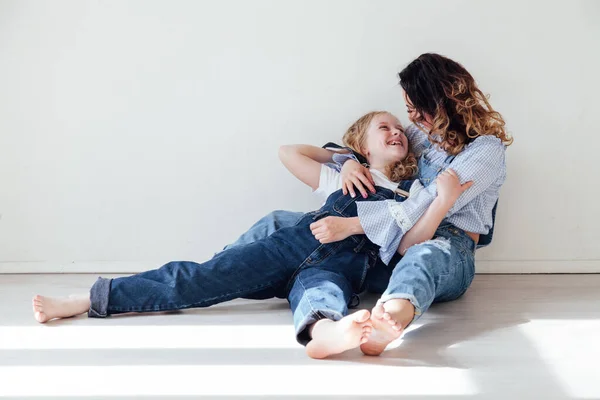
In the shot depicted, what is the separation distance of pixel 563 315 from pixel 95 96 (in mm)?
1678

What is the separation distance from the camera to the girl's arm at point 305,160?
90.0 inches

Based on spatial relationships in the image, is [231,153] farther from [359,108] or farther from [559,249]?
[559,249]

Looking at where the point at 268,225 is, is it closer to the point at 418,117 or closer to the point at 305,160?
the point at 305,160

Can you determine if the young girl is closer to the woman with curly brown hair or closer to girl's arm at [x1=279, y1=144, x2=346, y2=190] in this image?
the woman with curly brown hair

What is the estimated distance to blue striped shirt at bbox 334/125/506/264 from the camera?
1.96 metres

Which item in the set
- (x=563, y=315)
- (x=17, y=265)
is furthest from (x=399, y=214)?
(x=17, y=265)

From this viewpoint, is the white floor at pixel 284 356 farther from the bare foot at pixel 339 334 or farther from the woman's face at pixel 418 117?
the woman's face at pixel 418 117

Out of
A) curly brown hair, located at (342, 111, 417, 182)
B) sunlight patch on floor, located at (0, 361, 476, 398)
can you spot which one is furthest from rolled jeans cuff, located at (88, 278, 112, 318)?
curly brown hair, located at (342, 111, 417, 182)

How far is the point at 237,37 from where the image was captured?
8.09 ft

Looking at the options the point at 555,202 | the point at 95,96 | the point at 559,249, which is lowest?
the point at 559,249

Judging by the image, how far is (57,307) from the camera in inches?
74.2

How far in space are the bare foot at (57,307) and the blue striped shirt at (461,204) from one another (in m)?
0.79

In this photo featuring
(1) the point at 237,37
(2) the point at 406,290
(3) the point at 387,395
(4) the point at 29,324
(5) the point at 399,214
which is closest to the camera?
(3) the point at 387,395

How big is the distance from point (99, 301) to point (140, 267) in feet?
2.19
